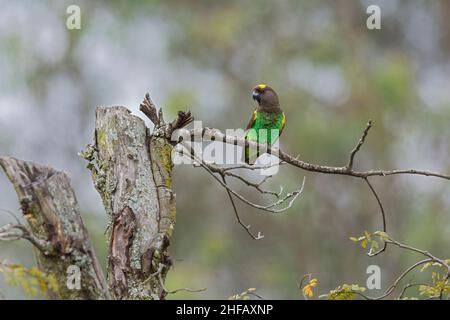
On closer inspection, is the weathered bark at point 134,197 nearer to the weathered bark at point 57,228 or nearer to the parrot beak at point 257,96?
the weathered bark at point 57,228

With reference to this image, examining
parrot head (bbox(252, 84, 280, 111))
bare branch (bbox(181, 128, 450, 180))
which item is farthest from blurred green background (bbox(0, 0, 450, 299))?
bare branch (bbox(181, 128, 450, 180))

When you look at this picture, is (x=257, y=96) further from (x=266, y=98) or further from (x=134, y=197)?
(x=134, y=197)

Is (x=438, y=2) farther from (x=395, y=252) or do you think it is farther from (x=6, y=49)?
(x=6, y=49)

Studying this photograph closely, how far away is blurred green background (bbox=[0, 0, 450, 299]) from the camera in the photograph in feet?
48.6

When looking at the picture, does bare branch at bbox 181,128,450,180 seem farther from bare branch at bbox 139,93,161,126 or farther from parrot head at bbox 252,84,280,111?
parrot head at bbox 252,84,280,111

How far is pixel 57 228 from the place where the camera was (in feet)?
9.50

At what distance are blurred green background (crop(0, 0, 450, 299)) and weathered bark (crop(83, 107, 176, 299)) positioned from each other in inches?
400

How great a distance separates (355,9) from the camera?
56.4ft

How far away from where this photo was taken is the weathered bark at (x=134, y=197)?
3.38 metres

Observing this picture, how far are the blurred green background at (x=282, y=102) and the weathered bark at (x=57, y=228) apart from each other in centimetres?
1093

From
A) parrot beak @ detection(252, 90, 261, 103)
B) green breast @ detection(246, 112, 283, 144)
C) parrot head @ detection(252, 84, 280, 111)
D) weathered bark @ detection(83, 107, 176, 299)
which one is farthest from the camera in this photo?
parrot beak @ detection(252, 90, 261, 103)

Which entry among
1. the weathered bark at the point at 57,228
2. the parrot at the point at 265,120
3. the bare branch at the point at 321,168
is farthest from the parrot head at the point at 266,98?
the weathered bark at the point at 57,228

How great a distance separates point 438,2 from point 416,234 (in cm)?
576
